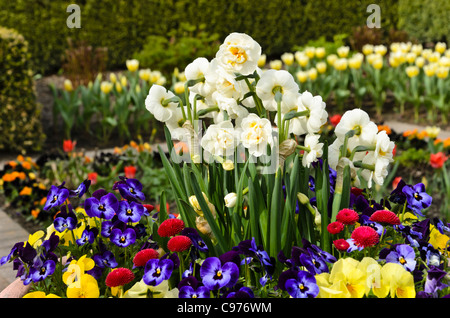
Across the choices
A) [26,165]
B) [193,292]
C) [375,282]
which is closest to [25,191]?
[26,165]

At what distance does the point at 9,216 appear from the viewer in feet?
12.1

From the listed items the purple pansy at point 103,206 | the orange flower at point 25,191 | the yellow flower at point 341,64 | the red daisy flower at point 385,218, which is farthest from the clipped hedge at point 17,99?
the red daisy flower at point 385,218

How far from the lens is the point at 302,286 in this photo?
1.41 metres

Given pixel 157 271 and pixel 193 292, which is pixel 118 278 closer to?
pixel 157 271

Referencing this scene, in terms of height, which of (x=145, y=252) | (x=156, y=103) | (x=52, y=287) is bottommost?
(x=52, y=287)

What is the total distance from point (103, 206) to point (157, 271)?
0.37m

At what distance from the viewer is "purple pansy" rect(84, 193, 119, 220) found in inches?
68.7

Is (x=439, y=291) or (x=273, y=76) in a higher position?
(x=273, y=76)

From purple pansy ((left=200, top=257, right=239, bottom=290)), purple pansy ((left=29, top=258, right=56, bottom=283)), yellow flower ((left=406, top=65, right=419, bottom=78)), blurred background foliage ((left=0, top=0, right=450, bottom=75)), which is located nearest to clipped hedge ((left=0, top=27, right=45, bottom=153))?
blurred background foliage ((left=0, top=0, right=450, bottom=75))

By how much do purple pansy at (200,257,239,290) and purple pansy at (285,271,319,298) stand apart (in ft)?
0.48
